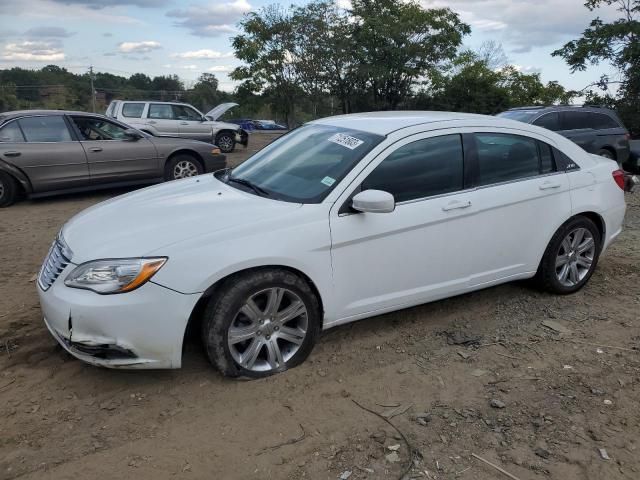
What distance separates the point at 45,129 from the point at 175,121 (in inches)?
292

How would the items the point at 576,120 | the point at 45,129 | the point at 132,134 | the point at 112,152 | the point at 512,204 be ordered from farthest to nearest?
the point at 576,120
the point at 132,134
the point at 112,152
the point at 45,129
the point at 512,204

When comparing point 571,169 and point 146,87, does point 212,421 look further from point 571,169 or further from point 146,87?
point 146,87

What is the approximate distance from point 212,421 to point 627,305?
3595mm

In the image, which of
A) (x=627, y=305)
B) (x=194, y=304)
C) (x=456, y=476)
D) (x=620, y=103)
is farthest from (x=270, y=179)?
(x=620, y=103)

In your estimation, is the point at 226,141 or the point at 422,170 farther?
the point at 226,141

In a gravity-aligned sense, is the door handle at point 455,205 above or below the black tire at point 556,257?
above

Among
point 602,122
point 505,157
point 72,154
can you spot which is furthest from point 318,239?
point 602,122

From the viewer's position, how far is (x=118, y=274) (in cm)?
302

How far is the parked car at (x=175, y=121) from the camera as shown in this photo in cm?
1521

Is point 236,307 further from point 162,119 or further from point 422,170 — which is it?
point 162,119

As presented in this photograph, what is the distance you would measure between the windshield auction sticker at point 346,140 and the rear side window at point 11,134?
6424 mm

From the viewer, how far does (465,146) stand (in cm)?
402

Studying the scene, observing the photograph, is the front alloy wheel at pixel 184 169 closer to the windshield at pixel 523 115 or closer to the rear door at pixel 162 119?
the rear door at pixel 162 119

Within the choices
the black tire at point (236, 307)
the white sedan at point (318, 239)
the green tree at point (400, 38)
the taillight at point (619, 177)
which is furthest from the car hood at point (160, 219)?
the green tree at point (400, 38)
